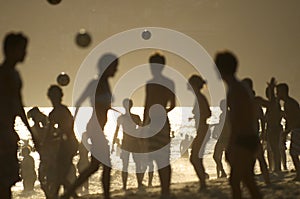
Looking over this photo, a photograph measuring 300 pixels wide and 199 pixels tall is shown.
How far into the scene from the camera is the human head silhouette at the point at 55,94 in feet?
38.3

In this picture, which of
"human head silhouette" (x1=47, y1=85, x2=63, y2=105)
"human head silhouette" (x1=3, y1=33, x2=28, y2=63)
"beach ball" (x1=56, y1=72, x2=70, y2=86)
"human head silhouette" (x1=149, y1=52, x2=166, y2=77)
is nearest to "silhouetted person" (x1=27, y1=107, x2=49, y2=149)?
"beach ball" (x1=56, y1=72, x2=70, y2=86)

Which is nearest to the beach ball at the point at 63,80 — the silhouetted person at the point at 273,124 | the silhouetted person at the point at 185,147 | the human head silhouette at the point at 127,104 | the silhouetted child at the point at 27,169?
the human head silhouette at the point at 127,104

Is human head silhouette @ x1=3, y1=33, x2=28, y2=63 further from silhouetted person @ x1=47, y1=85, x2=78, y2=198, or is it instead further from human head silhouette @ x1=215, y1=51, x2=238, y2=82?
silhouetted person @ x1=47, y1=85, x2=78, y2=198

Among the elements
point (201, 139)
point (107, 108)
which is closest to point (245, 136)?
point (107, 108)

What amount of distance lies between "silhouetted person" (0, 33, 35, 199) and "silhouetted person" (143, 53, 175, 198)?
2.77 meters

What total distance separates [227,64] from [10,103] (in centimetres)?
248

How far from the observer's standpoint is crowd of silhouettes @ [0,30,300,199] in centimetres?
779

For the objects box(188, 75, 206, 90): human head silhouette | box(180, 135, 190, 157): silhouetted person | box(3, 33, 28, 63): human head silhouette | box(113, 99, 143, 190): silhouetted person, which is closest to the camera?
box(3, 33, 28, 63): human head silhouette

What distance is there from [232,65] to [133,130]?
8.69 m

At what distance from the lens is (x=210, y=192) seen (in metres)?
12.1

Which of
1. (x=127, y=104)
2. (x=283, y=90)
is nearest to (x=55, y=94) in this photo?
(x=283, y=90)

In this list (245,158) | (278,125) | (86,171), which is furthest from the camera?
(278,125)

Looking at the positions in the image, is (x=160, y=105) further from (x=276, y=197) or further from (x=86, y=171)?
(x=276, y=197)

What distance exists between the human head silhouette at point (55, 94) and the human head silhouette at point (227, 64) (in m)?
4.14
